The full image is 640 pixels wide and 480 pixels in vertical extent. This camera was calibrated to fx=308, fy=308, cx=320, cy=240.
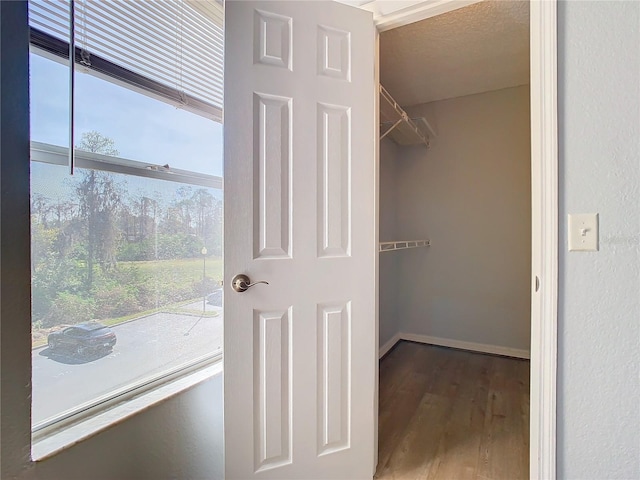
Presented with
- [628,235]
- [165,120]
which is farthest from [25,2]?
[628,235]

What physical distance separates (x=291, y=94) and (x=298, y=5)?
358mm

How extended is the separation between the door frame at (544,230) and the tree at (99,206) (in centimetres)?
150

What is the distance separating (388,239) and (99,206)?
240cm

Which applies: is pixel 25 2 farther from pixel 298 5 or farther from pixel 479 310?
pixel 479 310

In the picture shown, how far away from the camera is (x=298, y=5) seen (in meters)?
1.24

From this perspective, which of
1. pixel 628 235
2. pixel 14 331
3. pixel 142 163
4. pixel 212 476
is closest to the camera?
pixel 14 331

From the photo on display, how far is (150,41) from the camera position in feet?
4.07

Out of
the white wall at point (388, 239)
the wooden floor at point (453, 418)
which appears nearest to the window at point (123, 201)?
the wooden floor at point (453, 418)

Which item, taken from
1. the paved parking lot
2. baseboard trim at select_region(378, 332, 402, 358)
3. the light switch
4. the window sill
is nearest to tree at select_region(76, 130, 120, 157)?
the paved parking lot

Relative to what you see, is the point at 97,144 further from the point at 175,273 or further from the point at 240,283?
the point at 240,283

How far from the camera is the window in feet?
3.13

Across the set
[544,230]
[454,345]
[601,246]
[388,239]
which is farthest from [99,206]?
[454,345]

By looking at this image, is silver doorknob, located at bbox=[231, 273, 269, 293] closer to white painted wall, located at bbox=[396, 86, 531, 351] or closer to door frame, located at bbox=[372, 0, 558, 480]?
door frame, located at bbox=[372, 0, 558, 480]

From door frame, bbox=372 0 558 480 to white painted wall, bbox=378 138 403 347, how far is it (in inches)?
67.9
